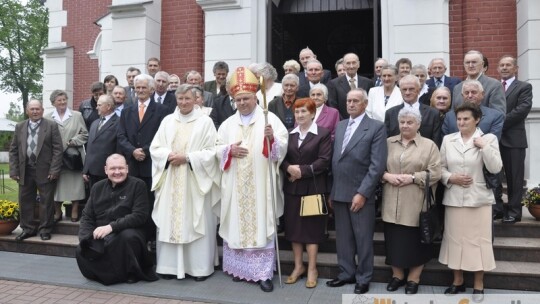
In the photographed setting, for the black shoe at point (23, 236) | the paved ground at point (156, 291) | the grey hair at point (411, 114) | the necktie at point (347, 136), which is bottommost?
the paved ground at point (156, 291)

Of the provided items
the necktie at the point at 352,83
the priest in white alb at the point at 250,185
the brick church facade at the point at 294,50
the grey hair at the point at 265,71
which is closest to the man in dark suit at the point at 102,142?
the priest in white alb at the point at 250,185

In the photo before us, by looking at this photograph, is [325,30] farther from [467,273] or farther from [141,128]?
[467,273]

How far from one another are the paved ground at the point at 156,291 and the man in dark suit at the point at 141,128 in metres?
0.96

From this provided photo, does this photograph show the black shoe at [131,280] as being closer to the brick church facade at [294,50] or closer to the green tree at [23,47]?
the brick church facade at [294,50]

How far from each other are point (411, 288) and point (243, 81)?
8.94 ft

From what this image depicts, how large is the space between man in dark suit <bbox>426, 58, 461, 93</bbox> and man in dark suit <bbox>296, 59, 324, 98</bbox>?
1.52 m

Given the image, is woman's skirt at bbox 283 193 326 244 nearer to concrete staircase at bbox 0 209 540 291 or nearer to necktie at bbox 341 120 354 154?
concrete staircase at bbox 0 209 540 291

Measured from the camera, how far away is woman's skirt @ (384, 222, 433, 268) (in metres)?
4.37

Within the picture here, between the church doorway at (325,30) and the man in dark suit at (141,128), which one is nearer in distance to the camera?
the man in dark suit at (141,128)

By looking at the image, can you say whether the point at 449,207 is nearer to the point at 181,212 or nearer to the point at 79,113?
the point at 181,212

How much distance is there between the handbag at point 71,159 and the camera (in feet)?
21.2

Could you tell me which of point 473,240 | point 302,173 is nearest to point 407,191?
point 473,240

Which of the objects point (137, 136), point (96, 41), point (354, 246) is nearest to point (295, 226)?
point (354, 246)

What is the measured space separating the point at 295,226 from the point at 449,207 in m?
1.56
